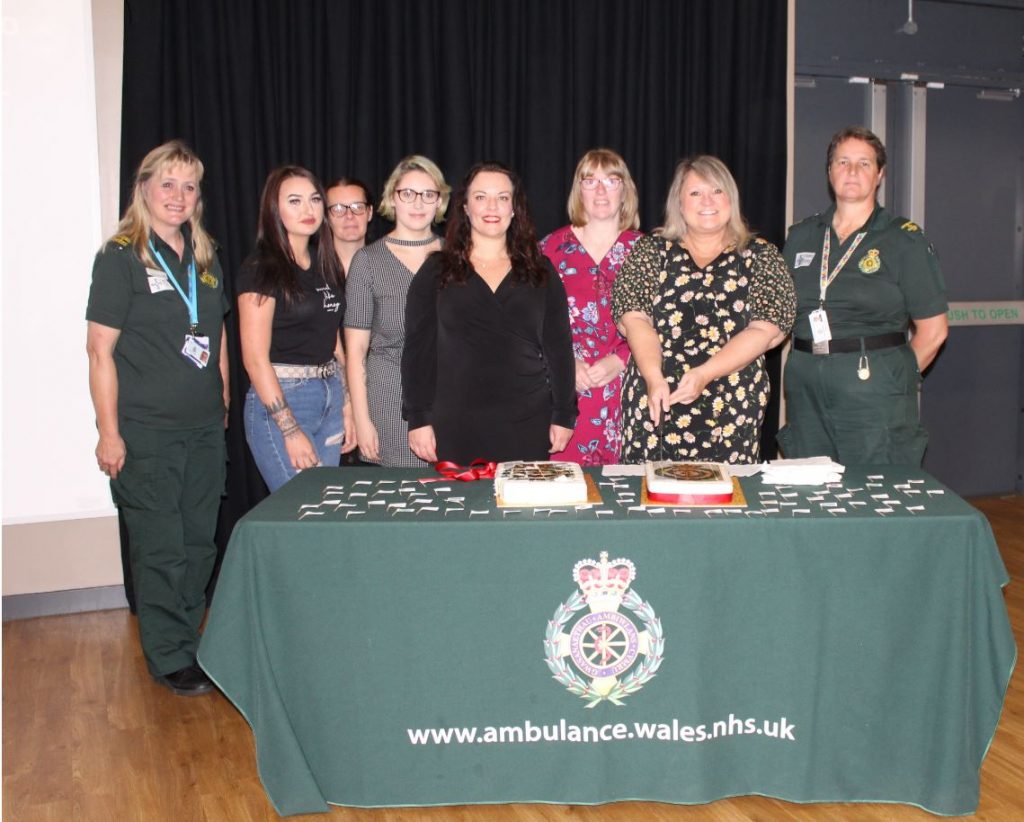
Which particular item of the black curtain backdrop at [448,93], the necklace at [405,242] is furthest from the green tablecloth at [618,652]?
the black curtain backdrop at [448,93]

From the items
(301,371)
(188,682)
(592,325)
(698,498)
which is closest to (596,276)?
(592,325)

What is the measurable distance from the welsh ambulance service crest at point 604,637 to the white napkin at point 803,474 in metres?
0.49

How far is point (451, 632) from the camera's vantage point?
2.17 metres

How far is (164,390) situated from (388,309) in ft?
2.38

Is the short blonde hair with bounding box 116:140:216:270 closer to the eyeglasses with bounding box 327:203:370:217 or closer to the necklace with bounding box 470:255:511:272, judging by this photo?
the eyeglasses with bounding box 327:203:370:217

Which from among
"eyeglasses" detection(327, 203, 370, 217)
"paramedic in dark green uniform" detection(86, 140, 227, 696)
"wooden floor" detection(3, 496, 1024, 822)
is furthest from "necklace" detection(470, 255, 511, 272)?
"wooden floor" detection(3, 496, 1024, 822)

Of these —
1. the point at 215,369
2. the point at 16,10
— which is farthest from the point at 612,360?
the point at 16,10

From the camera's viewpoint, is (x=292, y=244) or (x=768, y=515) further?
(x=292, y=244)

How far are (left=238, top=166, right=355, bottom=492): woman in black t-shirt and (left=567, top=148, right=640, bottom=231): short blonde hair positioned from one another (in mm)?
839

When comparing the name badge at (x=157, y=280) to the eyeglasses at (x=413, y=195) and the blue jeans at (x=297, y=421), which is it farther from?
the eyeglasses at (x=413, y=195)

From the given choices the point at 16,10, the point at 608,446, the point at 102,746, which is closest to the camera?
the point at 102,746

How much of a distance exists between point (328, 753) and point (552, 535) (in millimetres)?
730

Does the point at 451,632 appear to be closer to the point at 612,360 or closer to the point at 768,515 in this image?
the point at 768,515

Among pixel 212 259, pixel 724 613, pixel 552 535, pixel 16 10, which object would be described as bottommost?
pixel 724 613
